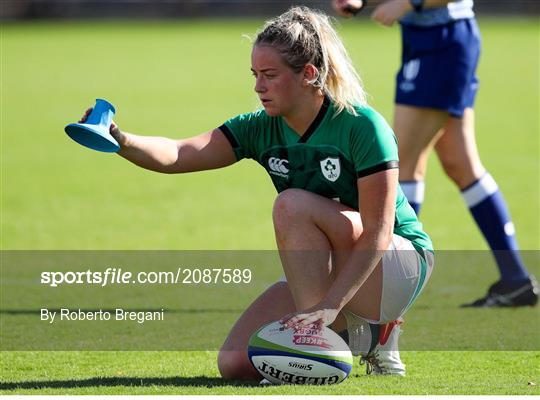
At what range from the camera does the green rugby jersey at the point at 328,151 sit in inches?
185

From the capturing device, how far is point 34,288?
6977mm

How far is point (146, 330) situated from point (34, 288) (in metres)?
1.23

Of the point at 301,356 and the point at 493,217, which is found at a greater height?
the point at 301,356

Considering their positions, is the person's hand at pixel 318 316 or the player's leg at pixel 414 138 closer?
the person's hand at pixel 318 316

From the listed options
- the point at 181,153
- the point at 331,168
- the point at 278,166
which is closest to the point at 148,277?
the point at 181,153

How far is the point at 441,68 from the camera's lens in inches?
272

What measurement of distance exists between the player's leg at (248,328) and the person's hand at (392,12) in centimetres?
200

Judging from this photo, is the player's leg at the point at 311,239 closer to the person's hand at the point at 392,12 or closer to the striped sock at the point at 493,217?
the person's hand at the point at 392,12

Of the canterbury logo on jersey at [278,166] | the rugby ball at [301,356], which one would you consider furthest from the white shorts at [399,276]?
the canterbury logo on jersey at [278,166]

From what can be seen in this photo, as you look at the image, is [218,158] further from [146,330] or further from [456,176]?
[456,176]

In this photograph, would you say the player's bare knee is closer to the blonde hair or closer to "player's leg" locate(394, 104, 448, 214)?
the blonde hair

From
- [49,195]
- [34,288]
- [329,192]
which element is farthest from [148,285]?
[49,195]

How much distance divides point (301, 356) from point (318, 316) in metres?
0.18

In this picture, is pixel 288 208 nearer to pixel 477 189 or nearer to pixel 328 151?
pixel 328 151
